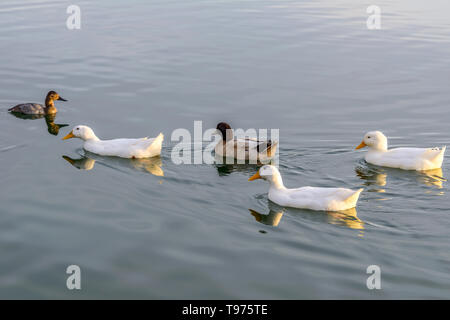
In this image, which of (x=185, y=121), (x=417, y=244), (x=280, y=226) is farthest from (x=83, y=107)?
(x=417, y=244)

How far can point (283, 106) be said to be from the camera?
20.2 metres

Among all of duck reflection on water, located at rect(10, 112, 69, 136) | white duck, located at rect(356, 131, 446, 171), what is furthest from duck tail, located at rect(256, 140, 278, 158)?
duck reflection on water, located at rect(10, 112, 69, 136)

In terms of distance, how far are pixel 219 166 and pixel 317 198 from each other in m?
3.57

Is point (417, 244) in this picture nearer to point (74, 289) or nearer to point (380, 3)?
point (74, 289)

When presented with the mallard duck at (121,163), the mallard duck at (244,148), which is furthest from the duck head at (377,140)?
the mallard duck at (121,163)

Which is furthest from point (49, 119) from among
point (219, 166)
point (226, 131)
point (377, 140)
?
point (377, 140)

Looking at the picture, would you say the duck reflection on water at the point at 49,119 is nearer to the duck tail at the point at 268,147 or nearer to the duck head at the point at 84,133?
the duck head at the point at 84,133

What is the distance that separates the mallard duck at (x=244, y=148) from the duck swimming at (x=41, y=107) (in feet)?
20.5

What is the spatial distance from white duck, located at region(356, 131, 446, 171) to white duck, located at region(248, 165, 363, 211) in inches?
113

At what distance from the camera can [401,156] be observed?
1530cm

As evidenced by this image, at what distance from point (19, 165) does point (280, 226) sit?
6.69 metres

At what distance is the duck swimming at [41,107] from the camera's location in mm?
19312

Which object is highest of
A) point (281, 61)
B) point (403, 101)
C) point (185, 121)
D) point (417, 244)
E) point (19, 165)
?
point (281, 61)

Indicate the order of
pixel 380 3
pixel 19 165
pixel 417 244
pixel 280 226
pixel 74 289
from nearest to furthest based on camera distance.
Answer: pixel 74 289 → pixel 417 244 → pixel 280 226 → pixel 19 165 → pixel 380 3
